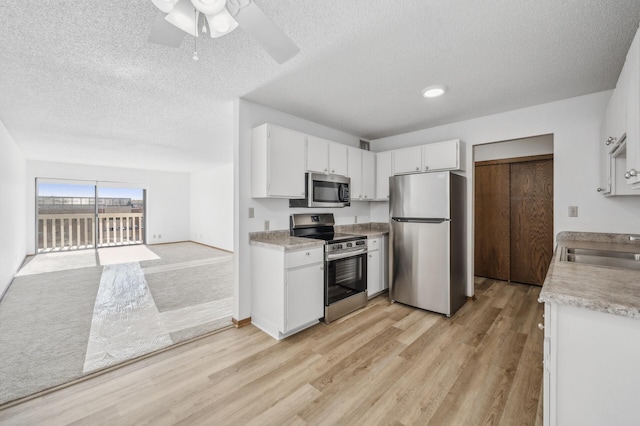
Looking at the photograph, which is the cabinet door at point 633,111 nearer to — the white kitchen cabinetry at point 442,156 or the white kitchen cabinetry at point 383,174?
the white kitchen cabinetry at point 442,156

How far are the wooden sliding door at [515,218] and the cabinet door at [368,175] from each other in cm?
195

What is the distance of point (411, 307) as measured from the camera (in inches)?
132

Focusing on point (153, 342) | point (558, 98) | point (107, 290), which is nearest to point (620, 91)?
point (558, 98)

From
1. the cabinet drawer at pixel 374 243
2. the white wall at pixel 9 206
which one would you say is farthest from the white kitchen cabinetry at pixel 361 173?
the white wall at pixel 9 206

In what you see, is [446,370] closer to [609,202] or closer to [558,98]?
[609,202]

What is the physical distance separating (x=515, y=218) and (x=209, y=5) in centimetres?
487

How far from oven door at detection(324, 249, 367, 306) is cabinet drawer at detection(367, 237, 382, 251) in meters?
A: 0.16

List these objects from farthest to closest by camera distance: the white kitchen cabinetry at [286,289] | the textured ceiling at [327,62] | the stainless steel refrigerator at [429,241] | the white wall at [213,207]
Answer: the white wall at [213,207], the stainless steel refrigerator at [429,241], the white kitchen cabinetry at [286,289], the textured ceiling at [327,62]

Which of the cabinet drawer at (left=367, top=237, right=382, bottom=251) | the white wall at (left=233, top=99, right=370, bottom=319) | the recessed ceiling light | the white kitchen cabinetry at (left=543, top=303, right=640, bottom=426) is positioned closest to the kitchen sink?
the white kitchen cabinetry at (left=543, top=303, right=640, bottom=426)

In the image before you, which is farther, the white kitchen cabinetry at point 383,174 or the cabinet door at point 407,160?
the white kitchen cabinetry at point 383,174

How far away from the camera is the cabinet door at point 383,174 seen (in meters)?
4.02

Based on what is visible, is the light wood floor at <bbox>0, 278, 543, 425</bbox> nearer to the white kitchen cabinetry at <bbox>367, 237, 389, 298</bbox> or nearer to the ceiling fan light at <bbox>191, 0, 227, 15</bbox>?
the white kitchen cabinetry at <bbox>367, 237, 389, 298</bbox>

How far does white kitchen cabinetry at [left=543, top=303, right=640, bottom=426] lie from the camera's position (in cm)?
98

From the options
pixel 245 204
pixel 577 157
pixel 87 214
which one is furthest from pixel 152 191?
pixel 577 157
